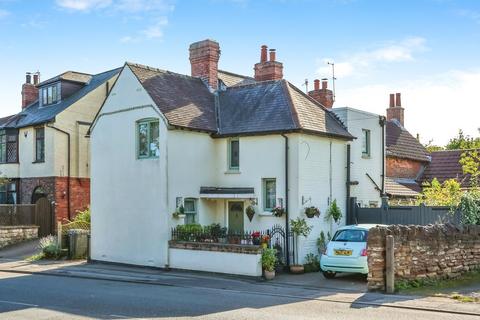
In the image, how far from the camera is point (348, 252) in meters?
18.9

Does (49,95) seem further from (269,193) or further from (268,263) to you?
(268,263)

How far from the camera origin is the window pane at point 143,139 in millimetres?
24625

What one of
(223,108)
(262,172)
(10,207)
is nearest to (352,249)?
(262,172)

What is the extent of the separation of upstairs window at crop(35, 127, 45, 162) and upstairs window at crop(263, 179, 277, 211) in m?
16.5

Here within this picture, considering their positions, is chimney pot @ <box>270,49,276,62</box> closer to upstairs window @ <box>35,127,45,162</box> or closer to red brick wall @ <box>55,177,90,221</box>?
red brick wall @ <box>55,177,90,221</box>

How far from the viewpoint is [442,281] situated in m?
18.2

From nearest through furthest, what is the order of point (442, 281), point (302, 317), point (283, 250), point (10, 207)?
1. point (302, 317)
2. point (442, 281)
3. point (283, 250)
4. point (10, 207)

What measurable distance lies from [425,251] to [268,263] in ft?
16.5

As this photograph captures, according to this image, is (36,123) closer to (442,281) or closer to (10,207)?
(10,207)

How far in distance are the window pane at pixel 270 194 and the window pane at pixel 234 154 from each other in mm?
1723

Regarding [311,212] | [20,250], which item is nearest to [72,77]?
[20,250]

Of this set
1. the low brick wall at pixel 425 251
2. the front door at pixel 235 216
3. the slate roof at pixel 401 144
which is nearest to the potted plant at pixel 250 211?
the front door at pixel 235 216

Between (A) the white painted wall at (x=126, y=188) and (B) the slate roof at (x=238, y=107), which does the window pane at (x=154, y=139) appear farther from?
(B) the slate roof at (x=238, y=107)

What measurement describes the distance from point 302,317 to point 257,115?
1292cm
